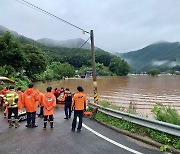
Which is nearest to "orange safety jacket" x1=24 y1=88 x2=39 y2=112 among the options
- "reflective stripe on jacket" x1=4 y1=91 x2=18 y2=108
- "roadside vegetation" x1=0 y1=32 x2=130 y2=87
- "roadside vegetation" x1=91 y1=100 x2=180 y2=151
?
"reflective stripe on jacket" x1=4 y1=91 x2=18 y2=108

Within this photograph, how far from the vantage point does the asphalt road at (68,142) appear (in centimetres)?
657

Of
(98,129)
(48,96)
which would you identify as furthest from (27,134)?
(98,129)

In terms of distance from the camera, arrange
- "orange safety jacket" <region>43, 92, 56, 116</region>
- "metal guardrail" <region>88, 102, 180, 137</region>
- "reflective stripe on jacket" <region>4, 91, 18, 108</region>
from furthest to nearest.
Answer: "reflective stripe on jacket" <region>4, 91, 18, 108</region> → "orange safety jacket" <region>43, 92, 56, 116</region> → "metal guardrail" <region>88, 102, 180, 137</region>

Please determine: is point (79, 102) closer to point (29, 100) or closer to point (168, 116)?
point (29, 100)

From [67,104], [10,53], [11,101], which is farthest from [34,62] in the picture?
[11,101]

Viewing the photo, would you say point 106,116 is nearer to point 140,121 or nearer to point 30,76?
point 140,121

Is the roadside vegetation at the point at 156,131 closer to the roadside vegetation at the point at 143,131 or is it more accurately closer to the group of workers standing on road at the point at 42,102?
the roadside vegetation at the point at 143,131

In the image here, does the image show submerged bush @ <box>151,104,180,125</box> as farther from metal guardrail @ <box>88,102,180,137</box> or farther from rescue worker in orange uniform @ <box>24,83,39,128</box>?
rescue worker in orange uniform @ <box>24,83,39,128</box>

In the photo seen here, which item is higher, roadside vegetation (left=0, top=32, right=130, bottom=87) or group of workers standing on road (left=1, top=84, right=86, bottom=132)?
roadside vegetation (left=0, top=32, right=130, bottom=87)

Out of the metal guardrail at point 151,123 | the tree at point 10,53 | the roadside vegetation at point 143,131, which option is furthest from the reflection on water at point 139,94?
the metal guardrail at point 151,123

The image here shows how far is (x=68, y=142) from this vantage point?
24.5 ft

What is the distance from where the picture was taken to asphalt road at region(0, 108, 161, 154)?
21.5ft

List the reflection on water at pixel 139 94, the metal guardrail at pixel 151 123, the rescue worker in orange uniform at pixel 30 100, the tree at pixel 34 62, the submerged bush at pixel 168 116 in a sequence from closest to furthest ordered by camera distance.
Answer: the metal guardrail at pixel 151 123 → the submerged bush at pixel 168 116 → the rescue worker in orange uniform at pixel 30 100 → the reflection on water at pixel 139 94 → the tree at pixel 34 62

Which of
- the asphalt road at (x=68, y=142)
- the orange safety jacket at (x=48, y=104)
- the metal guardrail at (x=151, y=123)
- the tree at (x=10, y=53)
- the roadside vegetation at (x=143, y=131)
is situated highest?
the tree at (x=10, y=53)
